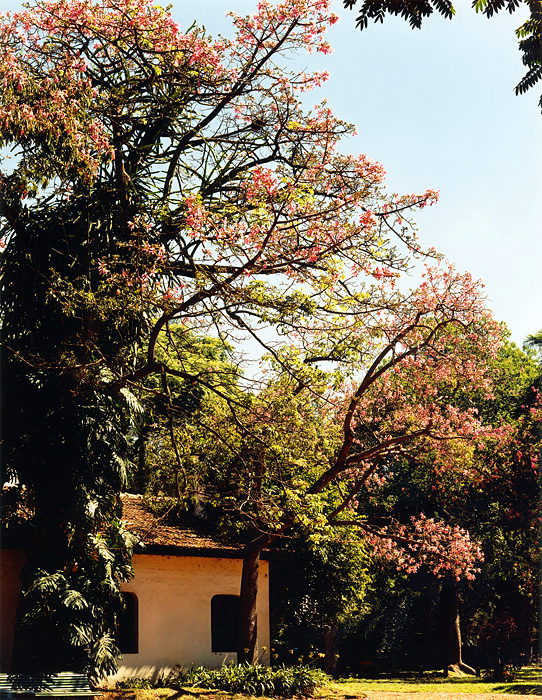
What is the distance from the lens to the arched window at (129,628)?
18.0 m

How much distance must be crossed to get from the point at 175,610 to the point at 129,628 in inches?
47.7

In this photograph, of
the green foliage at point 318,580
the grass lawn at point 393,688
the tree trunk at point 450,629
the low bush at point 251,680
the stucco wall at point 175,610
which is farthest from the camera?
the tree trunk at point 450,629

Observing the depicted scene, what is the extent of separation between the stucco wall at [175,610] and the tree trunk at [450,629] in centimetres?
1246

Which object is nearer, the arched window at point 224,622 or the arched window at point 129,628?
the arched window at point 129,628

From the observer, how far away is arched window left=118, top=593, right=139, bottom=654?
1800 centimetres

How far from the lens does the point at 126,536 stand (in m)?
14.9

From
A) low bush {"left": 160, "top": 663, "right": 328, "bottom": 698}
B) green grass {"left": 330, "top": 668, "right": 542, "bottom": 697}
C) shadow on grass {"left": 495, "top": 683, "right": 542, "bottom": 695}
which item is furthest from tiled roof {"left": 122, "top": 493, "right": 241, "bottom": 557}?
shadow on grass {"left": 495, "top": 683, "right": 542, "bottom": 695}

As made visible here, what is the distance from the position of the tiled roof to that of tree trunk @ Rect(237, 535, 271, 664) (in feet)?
2.90

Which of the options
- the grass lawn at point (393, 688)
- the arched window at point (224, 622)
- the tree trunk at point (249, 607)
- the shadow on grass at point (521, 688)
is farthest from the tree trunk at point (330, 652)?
the tree trunk at point (249, 607)

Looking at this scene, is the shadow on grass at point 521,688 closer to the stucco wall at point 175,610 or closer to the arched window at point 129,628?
the stucco wall at point 175,610

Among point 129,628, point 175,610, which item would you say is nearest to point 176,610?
point 175,610

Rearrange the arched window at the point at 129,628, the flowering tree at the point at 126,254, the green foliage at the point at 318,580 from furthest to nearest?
the green foliage at the point at 318,580 → the arched window at the point at 129,628 → the flowering tree at the point at 126,254

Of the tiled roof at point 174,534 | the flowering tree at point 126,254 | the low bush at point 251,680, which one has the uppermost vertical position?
the flowering tree at point 126,254

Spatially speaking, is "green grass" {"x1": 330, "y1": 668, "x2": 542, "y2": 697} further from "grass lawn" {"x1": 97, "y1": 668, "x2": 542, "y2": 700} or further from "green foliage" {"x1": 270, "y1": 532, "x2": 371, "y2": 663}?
"green foliage" {"x1": 270, "y1": 532, "x2": 371, "y2": 663}
